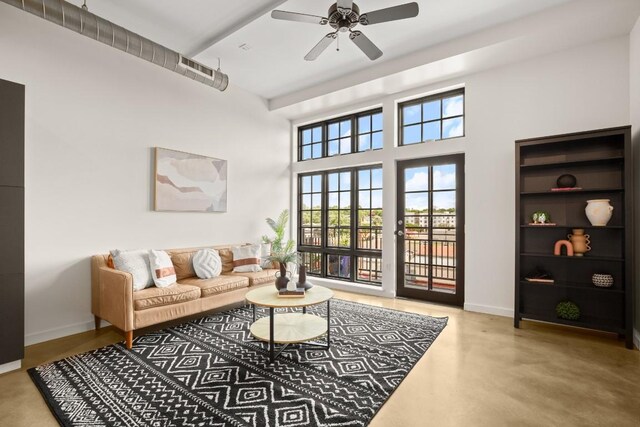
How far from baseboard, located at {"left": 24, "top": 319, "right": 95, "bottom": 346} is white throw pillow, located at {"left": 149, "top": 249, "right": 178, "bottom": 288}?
942 mm

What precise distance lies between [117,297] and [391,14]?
375cm

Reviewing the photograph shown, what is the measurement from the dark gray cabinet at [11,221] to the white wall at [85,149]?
0.69m

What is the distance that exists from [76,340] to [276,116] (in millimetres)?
4669

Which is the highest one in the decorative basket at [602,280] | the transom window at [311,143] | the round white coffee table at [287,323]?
the transom window at [311,143]

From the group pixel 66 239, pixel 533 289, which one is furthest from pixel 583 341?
pixel 66 239

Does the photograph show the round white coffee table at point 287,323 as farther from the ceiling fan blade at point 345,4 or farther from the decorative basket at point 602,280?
the decorative basket at point 602,280

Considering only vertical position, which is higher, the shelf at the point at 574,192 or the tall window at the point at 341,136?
the tall window at the point at 341,136

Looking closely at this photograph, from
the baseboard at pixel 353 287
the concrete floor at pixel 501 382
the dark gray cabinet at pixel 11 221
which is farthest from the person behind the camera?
the baseboard at pixel 353 287

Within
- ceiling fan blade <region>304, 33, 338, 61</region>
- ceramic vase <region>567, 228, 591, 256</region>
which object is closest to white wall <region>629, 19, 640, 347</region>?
ceramic vase <region>567, 228, 591, 256</region>

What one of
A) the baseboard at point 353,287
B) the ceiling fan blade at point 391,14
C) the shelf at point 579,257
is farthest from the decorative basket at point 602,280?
the ceiling fan blade at point 391,14

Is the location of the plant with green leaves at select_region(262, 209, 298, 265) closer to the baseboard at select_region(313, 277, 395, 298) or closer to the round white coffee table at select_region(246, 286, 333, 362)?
the baseboard at select_region(313, 277, 395, 298)

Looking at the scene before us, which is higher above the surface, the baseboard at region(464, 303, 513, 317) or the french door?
the french door

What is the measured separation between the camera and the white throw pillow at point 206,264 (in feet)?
13.6

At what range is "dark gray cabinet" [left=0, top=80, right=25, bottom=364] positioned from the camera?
2.53 meters
